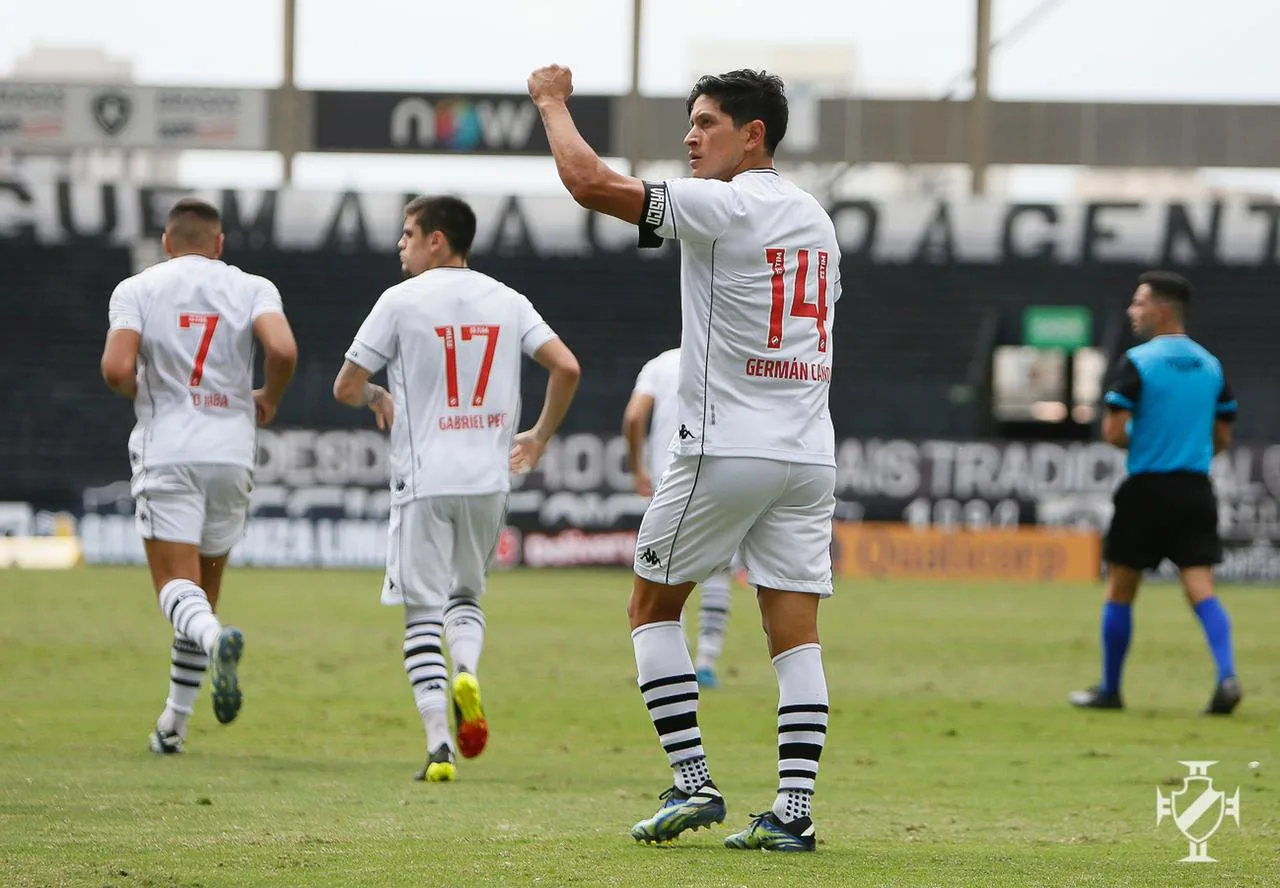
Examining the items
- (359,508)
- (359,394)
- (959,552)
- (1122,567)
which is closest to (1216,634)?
(1122,567)

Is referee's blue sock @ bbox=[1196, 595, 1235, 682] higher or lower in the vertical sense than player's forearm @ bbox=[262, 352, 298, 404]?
lower

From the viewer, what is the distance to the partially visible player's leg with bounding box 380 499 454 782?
7320 millimetres

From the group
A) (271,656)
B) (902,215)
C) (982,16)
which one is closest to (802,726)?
(271,656)

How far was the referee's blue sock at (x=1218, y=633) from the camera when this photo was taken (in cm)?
989

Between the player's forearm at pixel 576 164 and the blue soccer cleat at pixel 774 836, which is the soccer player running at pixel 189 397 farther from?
the blue soccer cleat at pixel 774 836

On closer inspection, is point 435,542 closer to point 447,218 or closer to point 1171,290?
point 447,218

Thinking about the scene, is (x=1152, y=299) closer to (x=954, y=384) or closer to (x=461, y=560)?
(x=461, y=560)

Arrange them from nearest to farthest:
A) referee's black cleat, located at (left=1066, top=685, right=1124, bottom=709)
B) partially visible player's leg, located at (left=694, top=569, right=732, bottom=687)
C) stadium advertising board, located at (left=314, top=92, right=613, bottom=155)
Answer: referee's black cleat, located at (left=1066, top=685, right=1124, bottom=709) → partially visible player's leg, located at (left=694, top=569, right=732, bottom=687) → stadium advertising board, located at (left=314, top=92, right=613, bottom=155)

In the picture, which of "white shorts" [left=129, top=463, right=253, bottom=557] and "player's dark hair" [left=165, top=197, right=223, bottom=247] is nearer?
"white shorts" [left=129, top=463, right=253, bottom=557]

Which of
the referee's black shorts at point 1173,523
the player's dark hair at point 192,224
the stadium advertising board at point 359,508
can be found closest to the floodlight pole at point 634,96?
the stadium advertising board at point 359,508

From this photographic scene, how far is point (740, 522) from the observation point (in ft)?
17.9

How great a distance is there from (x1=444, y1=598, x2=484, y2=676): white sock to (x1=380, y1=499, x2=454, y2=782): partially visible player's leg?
7cm

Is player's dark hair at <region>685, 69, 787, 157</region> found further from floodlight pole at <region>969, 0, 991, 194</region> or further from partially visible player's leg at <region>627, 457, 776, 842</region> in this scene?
floodlight pole at <region>969, 0, 991, 194</region>

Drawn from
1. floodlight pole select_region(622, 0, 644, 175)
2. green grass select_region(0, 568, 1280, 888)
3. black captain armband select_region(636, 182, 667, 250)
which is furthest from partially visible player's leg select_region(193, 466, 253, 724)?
floodlight pole select_region(622, 0, 644, 175)
